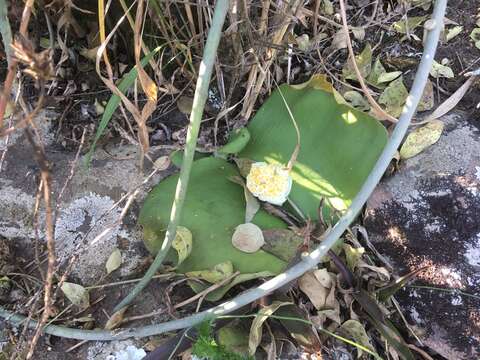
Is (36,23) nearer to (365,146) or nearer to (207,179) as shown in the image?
(207,179)

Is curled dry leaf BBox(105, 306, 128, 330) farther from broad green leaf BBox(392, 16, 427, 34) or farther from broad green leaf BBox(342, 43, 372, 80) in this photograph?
broad green leaf BBox(392, 16, 427, 34)

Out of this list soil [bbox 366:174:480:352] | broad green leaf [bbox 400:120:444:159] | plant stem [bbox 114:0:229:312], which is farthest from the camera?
broad green leaf [bbox 400:120:444:159]

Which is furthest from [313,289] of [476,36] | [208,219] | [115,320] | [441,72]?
[476,36]

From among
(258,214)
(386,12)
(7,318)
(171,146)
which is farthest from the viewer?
(386,12)

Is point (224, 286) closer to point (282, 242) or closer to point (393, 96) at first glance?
point (282, 242)

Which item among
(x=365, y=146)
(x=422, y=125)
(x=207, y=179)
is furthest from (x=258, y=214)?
(x=422, y=125)

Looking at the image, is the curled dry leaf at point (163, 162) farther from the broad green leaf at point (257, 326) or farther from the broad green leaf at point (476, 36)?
the broad green leaf at point (476, 36)

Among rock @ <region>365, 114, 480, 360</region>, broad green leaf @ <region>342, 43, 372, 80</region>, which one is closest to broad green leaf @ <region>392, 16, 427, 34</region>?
broad green leaf @ <region>342, 43, 372, 80</region>

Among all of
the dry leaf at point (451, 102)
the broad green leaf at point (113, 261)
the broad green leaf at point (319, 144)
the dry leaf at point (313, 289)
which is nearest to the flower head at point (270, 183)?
the broad green leaf at point (319, 144)
